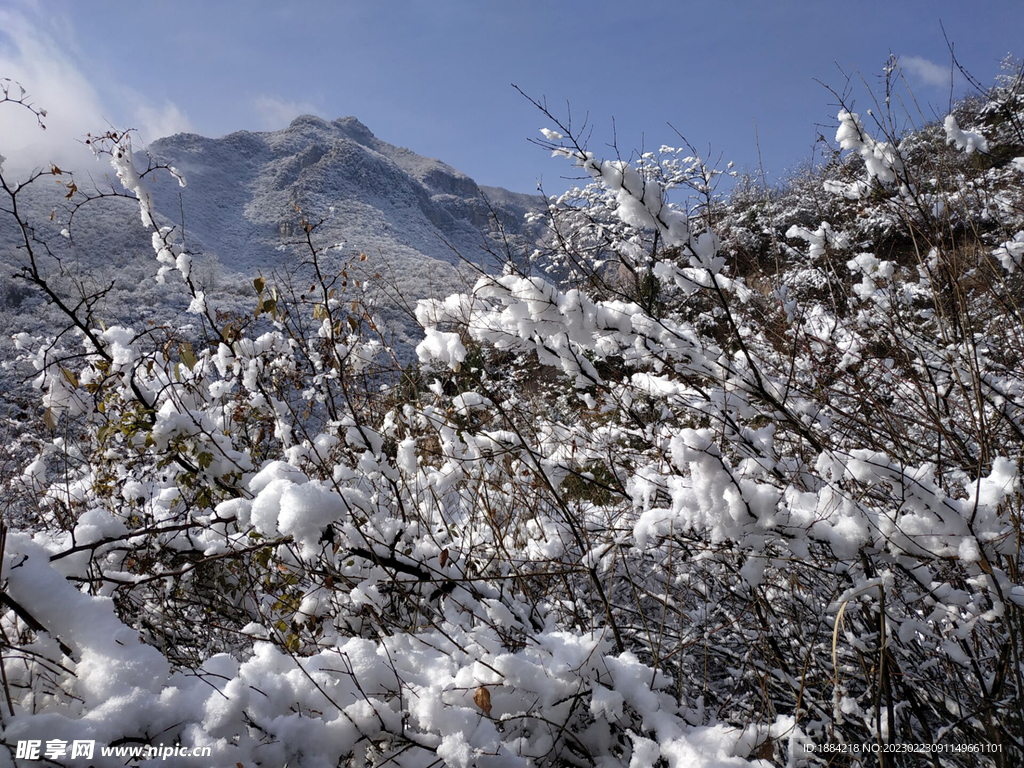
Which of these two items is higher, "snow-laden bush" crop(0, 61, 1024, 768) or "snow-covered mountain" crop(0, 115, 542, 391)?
"snow-covered mountain" crop(0, 115, 542, 391)

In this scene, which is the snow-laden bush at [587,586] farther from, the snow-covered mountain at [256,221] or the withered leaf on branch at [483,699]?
the snow-covered mountain at [256,221]

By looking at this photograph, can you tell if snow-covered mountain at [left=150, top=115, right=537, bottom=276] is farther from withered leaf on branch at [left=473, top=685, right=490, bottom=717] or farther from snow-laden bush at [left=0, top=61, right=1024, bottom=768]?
withered leaf on branch at [left=473, top=685, right=490, bottom=717]

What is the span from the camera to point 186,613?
2361 mm

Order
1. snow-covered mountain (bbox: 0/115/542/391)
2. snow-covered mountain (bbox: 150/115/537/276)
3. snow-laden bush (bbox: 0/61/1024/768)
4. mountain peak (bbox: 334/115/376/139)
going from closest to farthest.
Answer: snow-laden bush (bbox: 0/61/1024/768), snow-covered mountain (bbox: 0/115/542/391), snow-covered mountain (bbox: 150/115/537/276), mountain peak (bbox: 334/115/376/139)

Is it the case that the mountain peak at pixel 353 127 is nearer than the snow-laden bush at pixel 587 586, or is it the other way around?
the snow-laden bush at pixel 587 586

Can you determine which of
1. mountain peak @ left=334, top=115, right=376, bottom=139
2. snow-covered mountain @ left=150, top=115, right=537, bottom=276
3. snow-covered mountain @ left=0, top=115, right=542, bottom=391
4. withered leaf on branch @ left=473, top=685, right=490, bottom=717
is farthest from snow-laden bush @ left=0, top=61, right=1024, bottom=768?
mountain peak @ left=334, top=115, right=376, bottom=139

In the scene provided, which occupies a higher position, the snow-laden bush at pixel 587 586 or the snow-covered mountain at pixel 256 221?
the snow-covered mountain at pixel 256 221

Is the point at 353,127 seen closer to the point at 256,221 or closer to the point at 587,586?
the point at 256,221

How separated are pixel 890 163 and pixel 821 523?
5.30 ft

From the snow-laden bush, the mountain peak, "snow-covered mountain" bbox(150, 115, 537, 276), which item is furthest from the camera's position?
the mountain peak

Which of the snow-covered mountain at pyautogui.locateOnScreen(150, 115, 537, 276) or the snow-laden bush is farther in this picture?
the snow-covered mountain at pyautogui.locateOnScreen(150, 115, 537, 276)

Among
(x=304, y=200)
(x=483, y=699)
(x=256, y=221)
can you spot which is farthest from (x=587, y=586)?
(x=256, y=221)

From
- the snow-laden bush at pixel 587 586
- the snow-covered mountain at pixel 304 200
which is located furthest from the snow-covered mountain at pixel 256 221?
the snow-laden bush at pixel 587 586

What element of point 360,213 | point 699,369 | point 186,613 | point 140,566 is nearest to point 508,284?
point 699,369
